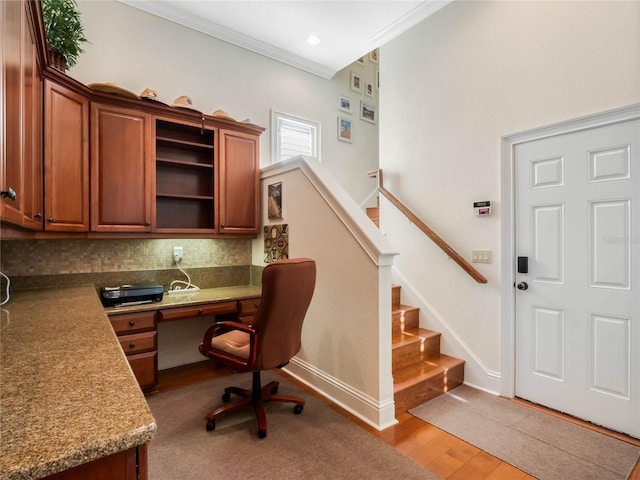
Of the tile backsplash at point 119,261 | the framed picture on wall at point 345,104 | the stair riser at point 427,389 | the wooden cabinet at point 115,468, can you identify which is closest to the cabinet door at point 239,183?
the tile backsplash at point 119,261

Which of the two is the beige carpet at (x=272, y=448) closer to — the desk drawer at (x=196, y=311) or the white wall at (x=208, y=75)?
the desk drawer at (x=196, y=311)

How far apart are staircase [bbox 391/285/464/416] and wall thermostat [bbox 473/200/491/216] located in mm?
1134

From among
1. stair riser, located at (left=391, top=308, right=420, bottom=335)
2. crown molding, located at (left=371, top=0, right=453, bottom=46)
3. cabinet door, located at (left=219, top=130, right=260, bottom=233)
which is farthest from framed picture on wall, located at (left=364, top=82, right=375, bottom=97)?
stair riser, located at (left=391, top=308, right=420, bottom=335)

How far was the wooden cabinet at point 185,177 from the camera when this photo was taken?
9.89 ft

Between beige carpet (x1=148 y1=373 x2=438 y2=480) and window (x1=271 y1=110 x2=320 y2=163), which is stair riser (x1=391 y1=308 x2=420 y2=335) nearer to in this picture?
beige carpet (x1=148 y1=373 x2=438 y2=480)

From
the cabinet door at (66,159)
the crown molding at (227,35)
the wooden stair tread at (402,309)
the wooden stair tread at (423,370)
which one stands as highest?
the crown molding at (227,35)

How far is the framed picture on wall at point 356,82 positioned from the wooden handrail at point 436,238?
1875mm

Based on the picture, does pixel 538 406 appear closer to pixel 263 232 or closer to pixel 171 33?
pixel 263 232

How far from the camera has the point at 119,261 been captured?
2881mm

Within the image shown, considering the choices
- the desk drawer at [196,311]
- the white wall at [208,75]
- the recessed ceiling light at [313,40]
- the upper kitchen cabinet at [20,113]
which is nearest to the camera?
the upper kitchen cabinet at [20,113]

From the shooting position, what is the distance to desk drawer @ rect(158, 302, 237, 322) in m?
2.59

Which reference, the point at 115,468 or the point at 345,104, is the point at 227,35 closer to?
the point at 345,104

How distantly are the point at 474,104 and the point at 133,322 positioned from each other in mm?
3437

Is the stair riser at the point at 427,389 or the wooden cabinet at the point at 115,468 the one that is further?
the stair riser at the point at 427,389
